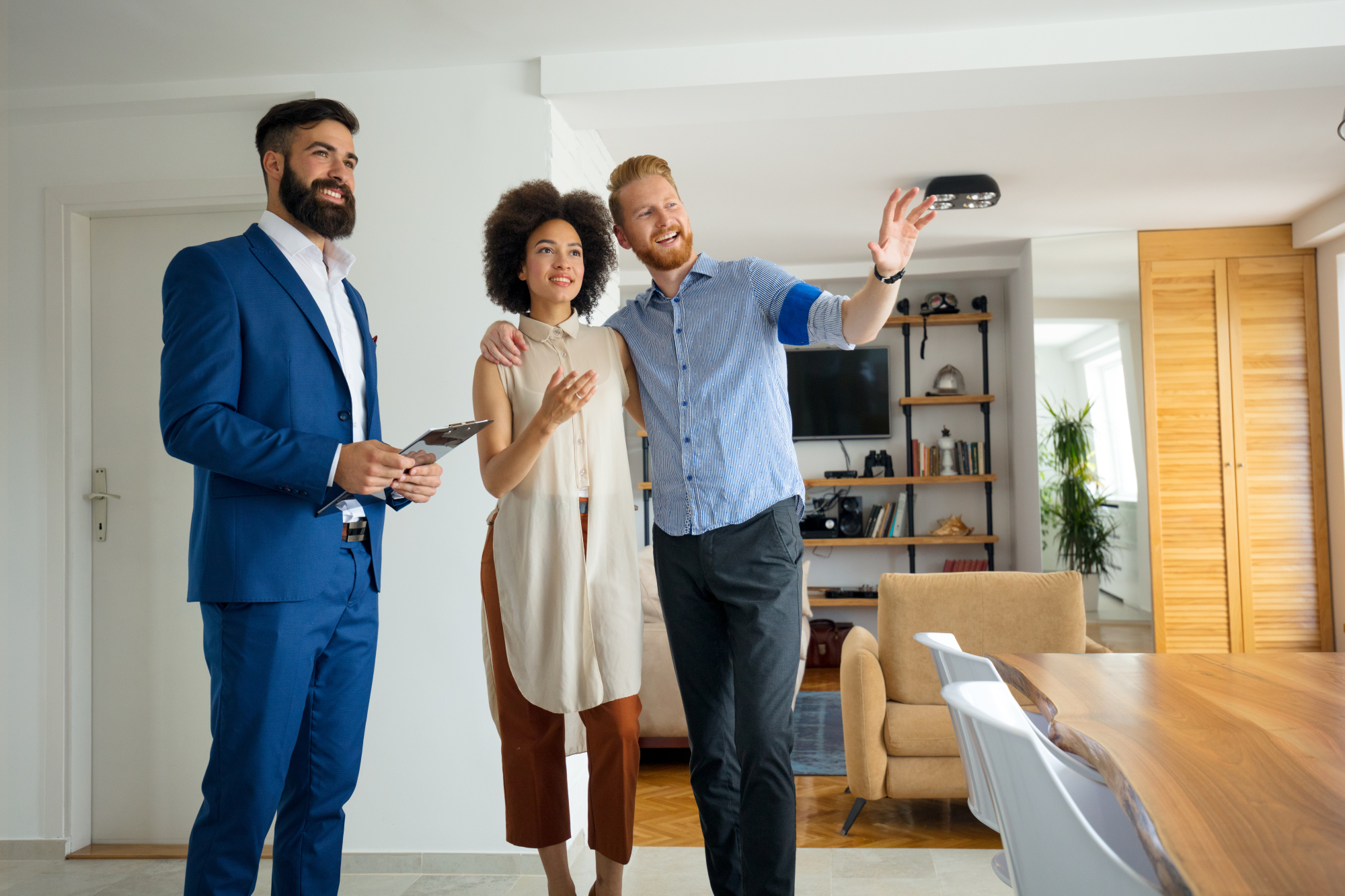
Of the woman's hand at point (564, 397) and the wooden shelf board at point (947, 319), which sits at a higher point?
the wooden shelf board at point (947, 319)

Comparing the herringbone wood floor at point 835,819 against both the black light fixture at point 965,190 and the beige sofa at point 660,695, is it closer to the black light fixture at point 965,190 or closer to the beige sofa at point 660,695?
the beige sofa at point 660,695

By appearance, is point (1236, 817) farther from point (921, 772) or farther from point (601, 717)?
point (921, 772)

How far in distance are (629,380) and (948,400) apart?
518 cm

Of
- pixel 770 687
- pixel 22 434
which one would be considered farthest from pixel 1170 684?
pixel 22 434

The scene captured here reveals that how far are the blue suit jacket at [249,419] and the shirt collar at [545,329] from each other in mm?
419

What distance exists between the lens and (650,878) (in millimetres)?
2838

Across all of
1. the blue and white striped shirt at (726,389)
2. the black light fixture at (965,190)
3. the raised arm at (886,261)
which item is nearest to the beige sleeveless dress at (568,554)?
the blue and white striped shirt at (726,389)

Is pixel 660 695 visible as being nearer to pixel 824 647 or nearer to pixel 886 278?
pixel 886 278

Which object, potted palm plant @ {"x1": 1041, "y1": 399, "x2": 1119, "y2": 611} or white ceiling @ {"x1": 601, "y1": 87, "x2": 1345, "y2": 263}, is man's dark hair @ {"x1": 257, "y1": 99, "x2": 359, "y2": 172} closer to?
white ceiling @ {"x1": 601, "y1": 87, "x2": 1345, "y2": 263}

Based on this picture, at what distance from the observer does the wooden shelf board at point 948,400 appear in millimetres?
6684

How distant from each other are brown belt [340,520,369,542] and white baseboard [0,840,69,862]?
93.5 inches

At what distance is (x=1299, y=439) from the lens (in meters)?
5.53

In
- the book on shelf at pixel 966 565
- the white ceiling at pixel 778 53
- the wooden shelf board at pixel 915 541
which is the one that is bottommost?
the book on shelf at pixel 966 565

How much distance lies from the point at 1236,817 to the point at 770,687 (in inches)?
35.1
